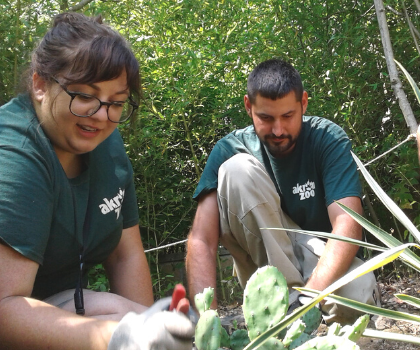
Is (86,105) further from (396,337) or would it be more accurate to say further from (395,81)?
(395,81)

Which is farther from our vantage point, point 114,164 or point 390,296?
point 390,296

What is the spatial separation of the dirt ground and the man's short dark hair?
874 millimetres

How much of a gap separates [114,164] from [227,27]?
68.5 inches

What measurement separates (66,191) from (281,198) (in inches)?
37.4

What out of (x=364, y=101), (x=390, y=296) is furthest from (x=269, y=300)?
(x=364, y=101)

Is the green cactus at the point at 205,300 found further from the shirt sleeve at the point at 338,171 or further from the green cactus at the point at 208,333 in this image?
the shirt sleeve at the point at 338,171

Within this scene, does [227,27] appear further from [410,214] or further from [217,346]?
[217,346]

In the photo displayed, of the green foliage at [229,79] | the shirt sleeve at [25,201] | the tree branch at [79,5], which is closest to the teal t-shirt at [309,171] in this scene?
the green foliage at [229,79]

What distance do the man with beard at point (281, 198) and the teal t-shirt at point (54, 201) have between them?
1.14 ft

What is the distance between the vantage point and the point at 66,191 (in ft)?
4.73

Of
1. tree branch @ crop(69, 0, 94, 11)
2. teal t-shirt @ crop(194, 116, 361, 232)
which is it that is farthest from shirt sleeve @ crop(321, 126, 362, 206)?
tree branch @ crop(69, 0, 94, 11)

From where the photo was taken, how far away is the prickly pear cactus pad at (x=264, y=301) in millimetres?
1254

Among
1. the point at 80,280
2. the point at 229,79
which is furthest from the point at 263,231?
the point at 229,79

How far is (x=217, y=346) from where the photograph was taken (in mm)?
1166
